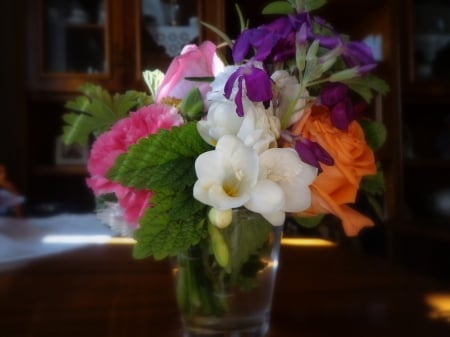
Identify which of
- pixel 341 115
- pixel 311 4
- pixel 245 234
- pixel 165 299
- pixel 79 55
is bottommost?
pixel 165 299

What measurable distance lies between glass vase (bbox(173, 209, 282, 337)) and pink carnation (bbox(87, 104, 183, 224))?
0.07 meters

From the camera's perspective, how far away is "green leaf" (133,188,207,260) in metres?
0.45

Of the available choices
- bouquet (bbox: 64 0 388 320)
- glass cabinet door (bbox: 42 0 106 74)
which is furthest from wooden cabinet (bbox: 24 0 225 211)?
bouquet (bbox: 64 0 388 320)

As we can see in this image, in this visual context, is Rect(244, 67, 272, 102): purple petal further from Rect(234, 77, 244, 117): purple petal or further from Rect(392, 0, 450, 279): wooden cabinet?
Rect(392, 0, 450, 279): wooden cabinet

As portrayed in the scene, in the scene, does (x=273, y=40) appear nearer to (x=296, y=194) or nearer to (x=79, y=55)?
(x=296, y=194)

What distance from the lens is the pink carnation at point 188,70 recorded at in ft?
1.71

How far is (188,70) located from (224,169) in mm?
136

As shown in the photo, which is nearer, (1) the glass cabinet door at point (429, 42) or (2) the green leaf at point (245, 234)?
(2) the green leaf at point (245, 234)

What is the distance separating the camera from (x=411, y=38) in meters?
1.97

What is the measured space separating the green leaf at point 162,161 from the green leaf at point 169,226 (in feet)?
0.04

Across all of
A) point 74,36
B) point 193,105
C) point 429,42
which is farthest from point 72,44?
A: point 193,105

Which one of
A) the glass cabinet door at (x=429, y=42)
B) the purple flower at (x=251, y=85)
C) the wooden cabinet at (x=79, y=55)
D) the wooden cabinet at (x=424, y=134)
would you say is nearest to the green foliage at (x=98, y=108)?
the purple flower at (x=251, y=85)

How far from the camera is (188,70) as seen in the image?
0.52 m

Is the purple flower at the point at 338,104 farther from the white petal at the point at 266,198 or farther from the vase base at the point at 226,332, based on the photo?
the vase base at the point at 226,332
